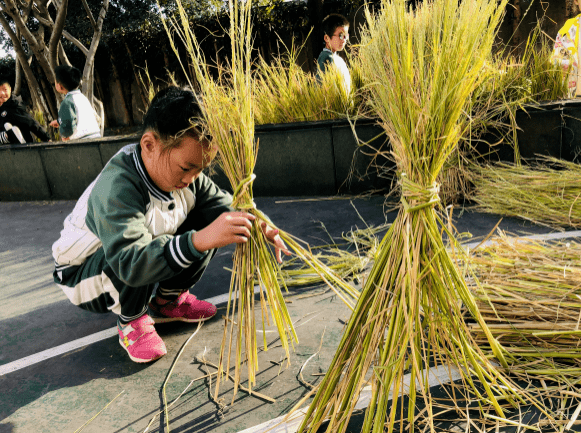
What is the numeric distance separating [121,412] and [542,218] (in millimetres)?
2621

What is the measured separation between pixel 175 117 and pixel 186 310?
0.94 metres

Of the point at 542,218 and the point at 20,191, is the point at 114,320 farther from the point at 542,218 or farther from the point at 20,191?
the point at 20,191

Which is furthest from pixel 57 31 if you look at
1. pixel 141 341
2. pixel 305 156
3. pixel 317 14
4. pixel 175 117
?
pixel 141 341

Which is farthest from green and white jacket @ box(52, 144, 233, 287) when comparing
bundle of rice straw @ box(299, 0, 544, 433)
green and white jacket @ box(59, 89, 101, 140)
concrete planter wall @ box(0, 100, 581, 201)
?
green and white jacket @ box(59, 89, 101, 140)

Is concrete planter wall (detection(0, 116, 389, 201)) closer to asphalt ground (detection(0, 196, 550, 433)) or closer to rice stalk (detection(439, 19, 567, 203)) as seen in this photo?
rice stalk (detection(439, 19, 567, 203))

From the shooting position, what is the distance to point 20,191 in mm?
5293

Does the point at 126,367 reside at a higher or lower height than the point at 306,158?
lower

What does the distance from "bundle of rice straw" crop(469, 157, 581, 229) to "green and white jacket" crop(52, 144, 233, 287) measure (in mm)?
1998

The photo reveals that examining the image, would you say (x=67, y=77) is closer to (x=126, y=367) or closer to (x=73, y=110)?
(x=73, y=110)

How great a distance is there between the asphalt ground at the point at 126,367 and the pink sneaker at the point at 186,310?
37 mm

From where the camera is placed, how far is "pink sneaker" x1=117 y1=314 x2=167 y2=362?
Result: 187cm

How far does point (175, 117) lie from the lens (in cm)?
166

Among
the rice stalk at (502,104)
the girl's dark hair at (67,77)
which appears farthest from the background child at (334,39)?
the girl's dark hair at (67,77)

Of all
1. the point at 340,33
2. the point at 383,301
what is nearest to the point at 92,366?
the point at 383,301
